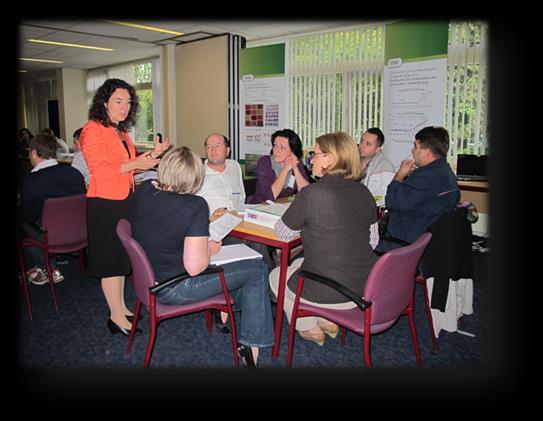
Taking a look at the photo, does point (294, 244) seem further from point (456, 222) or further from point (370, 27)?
point (370, 27)

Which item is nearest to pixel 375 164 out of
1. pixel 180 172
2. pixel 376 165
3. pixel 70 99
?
pixel 376 165

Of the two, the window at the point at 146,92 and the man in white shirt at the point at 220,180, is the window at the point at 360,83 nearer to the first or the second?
the man in white shirt at the point at 220,180

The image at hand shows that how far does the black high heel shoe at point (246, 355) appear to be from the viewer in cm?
237

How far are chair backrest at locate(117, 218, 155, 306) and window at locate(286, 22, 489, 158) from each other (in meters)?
4.04

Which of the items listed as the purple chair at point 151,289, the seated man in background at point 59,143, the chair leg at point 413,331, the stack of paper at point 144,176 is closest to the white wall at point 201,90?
the seated man in background at point 59,143

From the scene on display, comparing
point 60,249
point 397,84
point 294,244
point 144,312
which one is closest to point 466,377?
point 294,244

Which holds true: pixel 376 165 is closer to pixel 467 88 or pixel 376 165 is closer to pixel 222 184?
pixel 222 184

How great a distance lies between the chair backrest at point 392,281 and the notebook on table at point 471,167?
10.0ft

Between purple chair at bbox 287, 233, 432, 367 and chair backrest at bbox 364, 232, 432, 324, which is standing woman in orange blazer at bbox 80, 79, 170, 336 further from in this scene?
chair backrest at bbox 364, 232, 432, 324

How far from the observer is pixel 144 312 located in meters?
3.18

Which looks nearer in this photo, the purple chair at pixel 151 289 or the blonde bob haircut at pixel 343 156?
the purple chair at pixel 151 289

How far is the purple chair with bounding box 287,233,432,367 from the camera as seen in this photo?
1.90 m

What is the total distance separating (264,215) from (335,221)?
657 millimetres

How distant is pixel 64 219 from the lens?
3191 millimetres
